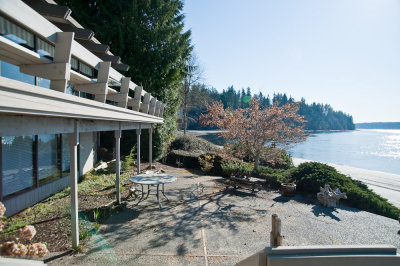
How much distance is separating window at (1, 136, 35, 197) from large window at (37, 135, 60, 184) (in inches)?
13.2

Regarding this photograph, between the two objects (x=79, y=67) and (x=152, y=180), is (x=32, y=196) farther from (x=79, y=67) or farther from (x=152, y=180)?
(x=79, y=67)

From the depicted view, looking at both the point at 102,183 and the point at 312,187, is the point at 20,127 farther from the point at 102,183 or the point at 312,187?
the point at 312,187

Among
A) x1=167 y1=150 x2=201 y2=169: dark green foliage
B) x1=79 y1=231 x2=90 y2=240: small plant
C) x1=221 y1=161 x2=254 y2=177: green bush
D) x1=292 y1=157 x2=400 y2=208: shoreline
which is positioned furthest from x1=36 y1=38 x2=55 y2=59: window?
x1=292 y1=157 x2=400 y2=208: shoreline

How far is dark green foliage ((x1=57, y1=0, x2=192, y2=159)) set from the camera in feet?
45.3

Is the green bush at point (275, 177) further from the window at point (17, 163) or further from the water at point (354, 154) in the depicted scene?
the window at point (17, 163)

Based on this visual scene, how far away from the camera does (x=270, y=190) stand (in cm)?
1034

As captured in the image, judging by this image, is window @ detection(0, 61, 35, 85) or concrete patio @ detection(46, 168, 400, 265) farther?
window @ detection(0, 61, 35, 85)

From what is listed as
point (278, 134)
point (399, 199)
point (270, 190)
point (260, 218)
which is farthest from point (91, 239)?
point (399, 199)

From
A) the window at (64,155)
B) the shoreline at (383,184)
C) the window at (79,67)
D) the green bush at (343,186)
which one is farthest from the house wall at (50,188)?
the shoreline at (383,184)

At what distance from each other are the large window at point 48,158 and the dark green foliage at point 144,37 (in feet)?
22.7

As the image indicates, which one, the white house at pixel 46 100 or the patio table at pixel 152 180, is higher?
the white house at pixel 46 100

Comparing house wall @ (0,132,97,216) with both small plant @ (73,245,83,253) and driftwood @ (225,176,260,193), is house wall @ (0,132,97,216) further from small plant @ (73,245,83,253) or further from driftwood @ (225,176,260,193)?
driftwood @ (225,176,260,193)

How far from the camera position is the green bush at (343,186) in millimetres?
8250

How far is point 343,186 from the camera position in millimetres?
9359
